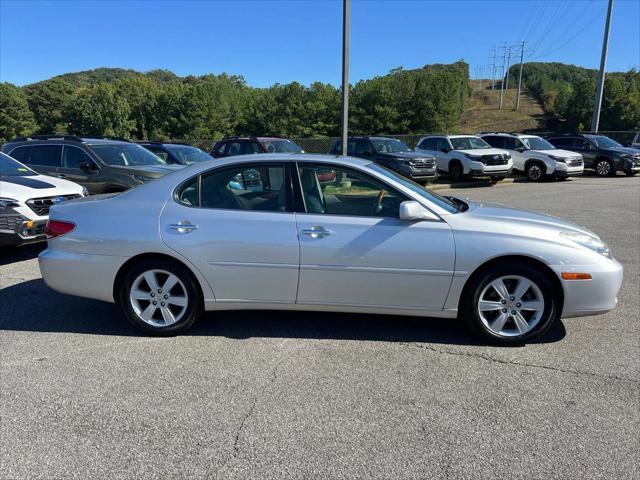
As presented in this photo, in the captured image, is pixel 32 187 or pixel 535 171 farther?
pixel 535 171

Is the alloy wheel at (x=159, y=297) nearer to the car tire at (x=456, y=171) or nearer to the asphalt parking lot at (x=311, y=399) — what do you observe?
the asphalt parking lot at (x=311, y=399)

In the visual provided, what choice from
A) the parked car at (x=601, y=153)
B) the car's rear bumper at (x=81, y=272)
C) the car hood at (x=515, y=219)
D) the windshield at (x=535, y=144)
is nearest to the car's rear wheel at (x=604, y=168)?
the parked car at (x=601, y=153)

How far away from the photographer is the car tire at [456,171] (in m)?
18.4

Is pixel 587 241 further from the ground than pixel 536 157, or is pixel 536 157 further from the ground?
pixel 587 241

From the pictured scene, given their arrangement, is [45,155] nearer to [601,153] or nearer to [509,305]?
[509,305]

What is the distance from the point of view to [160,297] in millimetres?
4223

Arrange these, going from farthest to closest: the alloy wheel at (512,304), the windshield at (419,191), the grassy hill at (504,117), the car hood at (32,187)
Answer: the grassy hill at (504,117) < the car hood at (32,187) < the windshield at (419,191) < the alloy wheel at (512,304)

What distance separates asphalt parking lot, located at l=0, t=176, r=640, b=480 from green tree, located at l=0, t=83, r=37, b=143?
82783 millimetres

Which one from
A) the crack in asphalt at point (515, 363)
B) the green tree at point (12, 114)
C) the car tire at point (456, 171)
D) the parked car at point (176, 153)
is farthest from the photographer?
the green tree at point (12, 114)

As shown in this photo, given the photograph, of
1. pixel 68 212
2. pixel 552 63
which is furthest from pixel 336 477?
pixel 552 63

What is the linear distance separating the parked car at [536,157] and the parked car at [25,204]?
17.2 meters

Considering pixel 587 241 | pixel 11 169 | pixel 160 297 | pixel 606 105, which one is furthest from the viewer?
pixel 606 105

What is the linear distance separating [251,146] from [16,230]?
940cm

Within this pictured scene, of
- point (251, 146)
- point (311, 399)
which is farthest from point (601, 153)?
point (311, 399)
